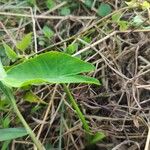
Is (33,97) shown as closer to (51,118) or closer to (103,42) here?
(51,118)

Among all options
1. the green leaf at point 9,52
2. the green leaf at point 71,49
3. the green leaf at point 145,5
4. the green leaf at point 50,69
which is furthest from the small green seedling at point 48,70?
the green leaf at point 145,5

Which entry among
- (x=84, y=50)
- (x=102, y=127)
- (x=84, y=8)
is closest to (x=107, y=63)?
(x=84, y=50)

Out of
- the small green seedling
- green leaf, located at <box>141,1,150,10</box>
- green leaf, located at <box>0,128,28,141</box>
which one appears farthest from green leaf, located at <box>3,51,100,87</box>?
green leaf, located at <box>141,1,150,10</box>

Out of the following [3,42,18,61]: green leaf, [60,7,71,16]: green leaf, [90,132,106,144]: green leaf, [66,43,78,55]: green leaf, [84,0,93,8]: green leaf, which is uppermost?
[84,0,93,8]: green leaf

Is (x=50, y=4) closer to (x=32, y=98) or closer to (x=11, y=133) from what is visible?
(x=32, y=98)

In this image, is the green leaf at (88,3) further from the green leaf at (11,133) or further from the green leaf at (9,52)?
the green leaf at (11,133)

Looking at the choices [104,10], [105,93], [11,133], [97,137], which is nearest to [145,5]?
[104,10]

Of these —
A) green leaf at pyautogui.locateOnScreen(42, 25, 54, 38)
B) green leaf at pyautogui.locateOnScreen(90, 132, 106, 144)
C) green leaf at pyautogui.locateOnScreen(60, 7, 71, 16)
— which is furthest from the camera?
green leaf at pyautogui.locateOnScreen(60, 7, 71, 16)

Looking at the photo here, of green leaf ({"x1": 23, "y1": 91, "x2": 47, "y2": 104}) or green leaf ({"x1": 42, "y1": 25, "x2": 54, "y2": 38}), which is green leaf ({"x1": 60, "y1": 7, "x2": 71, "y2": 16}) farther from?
green leaf ({"x1": 23, "y1": 91, "x2": 47, "y2": 104})
